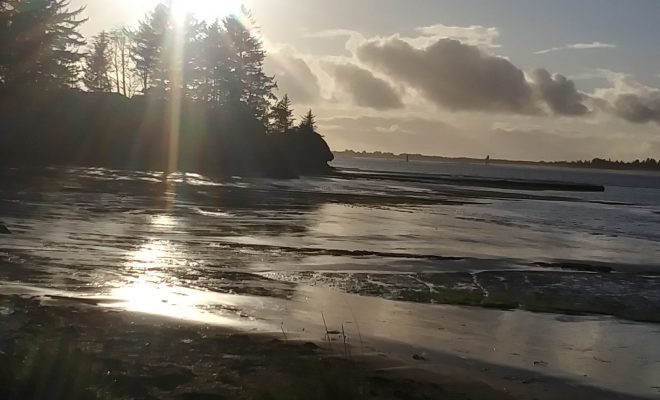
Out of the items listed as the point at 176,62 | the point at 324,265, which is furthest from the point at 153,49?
the point at 324,265

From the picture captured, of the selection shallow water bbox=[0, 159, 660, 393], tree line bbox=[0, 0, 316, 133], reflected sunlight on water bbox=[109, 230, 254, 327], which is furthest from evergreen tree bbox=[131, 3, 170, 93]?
reflected sunlight on water bbox=[109, 230, 254, 327]

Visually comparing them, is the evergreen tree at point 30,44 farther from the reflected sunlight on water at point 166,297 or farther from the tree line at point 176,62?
the reflected sunlight on water at point 166,297

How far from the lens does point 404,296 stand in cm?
1508

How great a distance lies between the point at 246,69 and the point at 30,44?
3800cm

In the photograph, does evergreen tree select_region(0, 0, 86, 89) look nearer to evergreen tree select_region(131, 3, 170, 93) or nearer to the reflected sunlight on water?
evergreen tree select_region(131, 3, 170, 93)

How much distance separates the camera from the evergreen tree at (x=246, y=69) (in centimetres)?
9138

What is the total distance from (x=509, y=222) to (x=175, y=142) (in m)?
43.7

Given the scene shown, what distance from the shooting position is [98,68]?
9381 centimetres

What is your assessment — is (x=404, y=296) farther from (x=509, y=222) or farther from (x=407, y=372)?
(x=509, y=222)

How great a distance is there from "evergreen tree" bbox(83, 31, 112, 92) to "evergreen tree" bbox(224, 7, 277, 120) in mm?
16064

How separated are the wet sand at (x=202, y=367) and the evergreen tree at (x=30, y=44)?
52145 mm

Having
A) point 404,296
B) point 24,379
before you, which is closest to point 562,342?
point 404,296

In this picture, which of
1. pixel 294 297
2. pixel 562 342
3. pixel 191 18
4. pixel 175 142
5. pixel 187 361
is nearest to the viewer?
pixel 187 361

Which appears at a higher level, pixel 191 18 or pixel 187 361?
pixel 191 18
